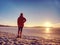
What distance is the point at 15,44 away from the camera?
3.99m

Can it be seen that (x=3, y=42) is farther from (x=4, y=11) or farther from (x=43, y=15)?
(x=43, y=15)

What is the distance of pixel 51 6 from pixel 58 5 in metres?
0.14

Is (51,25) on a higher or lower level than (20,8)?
lower

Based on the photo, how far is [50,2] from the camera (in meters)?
4.49

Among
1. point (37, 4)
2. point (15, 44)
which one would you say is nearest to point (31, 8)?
point (37, 4)

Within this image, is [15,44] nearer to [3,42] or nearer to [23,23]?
[3,42]

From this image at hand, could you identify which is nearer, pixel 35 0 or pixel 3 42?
pixel 3 42

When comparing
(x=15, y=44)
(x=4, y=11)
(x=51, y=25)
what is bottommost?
(x=15, y=44)

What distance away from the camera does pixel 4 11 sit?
4.60 meters

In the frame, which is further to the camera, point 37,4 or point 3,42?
point 37,4

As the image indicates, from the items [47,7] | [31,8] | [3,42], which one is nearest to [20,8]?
[31,8]

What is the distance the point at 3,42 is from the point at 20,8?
2.84ft

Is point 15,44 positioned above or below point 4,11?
below

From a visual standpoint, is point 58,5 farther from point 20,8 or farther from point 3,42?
point 3,42
